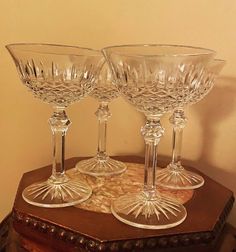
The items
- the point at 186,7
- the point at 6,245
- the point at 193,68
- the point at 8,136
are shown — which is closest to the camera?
the point at 193,68

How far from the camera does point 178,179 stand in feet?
2.54

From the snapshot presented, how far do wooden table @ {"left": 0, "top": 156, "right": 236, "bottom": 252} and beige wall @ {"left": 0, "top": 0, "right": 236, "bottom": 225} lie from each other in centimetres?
23

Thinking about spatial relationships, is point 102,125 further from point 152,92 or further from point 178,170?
point 152,92

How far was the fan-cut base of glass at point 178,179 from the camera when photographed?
2.46 feet

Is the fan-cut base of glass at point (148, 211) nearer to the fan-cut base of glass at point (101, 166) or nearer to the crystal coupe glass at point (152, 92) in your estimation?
the crystal coupe glass at point (152, 92)

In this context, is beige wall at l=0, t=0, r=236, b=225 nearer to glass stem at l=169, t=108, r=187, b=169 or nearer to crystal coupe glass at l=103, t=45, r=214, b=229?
glass stem at l=169, t=108, r=187, b=169

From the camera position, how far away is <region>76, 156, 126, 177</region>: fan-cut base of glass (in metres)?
0.79

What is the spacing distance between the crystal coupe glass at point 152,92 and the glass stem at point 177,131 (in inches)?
6.3

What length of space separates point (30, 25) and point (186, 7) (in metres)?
0.34

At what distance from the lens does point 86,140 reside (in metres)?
0.97

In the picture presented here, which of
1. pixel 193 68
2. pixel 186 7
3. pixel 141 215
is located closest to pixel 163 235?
pixel 141 215

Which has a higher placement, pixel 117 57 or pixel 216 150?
pixel 117 57

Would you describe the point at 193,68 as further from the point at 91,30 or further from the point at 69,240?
the point at 91,30

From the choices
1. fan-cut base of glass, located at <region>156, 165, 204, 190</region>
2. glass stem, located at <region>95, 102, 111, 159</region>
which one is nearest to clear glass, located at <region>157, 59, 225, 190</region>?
fan-cut base of glass, located at <region>156, 165, 204, 190</region>
